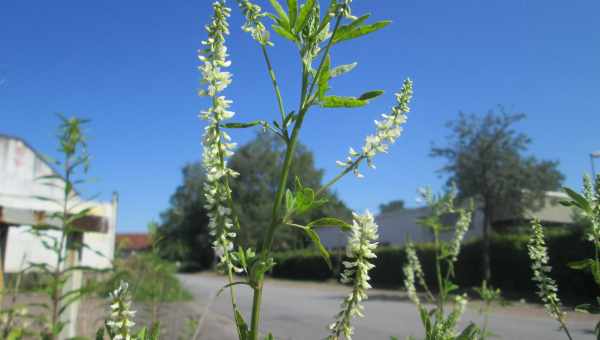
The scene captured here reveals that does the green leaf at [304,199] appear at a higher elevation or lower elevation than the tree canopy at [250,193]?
lower

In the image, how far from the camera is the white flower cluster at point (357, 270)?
986 millimetres

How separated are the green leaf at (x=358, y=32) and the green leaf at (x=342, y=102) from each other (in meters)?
0.16

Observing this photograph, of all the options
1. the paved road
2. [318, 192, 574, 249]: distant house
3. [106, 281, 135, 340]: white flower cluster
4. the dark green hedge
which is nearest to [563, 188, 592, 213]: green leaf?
[106, 281, 135, 340]: white flower cluster

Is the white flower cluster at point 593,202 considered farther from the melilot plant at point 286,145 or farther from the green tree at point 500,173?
the green tree at point 500,173

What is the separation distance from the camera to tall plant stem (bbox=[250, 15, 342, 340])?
1.05 m

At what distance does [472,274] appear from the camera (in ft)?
85.7

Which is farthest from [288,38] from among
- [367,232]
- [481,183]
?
[481,183]

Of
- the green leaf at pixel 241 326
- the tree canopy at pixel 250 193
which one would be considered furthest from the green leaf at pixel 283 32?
the tree canopy at pixel 250 193

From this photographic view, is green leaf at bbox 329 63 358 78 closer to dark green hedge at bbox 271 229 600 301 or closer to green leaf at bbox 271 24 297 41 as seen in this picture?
green leaf at bbox 271 24 297 41

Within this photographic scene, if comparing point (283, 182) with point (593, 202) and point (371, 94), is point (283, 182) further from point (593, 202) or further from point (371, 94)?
point (593, 202)

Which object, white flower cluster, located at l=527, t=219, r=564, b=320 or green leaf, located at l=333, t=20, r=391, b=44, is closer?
green leaf, located at l=333, t=20, r=391, b=44

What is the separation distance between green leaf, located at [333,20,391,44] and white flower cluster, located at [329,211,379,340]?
465mm

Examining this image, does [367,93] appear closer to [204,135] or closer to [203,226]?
[204,135]

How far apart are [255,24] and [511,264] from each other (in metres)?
25.6
